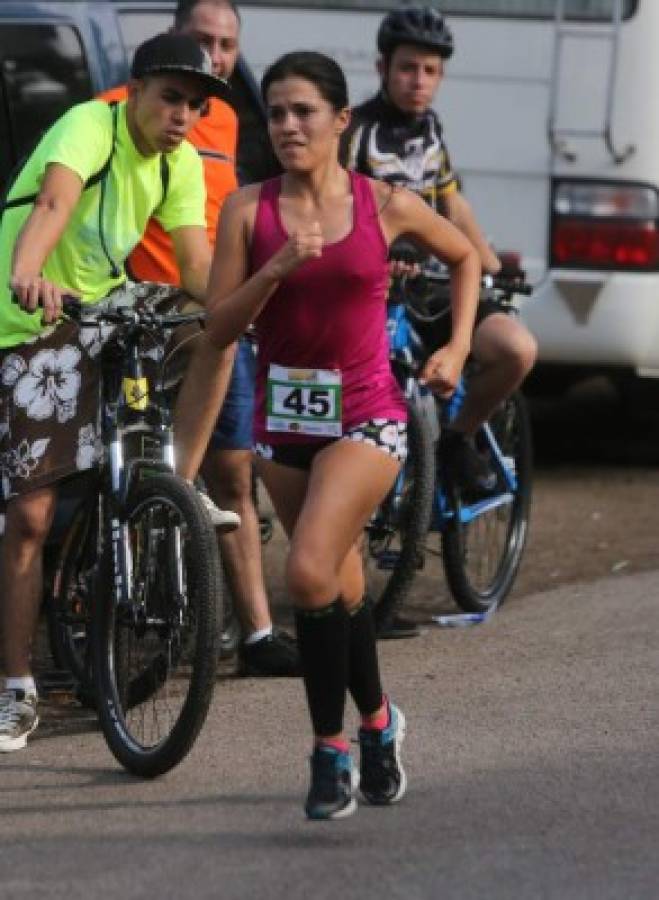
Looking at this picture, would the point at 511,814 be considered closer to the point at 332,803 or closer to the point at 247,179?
the point at 332,803

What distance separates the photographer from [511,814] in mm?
6418

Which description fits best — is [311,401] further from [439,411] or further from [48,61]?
[439,411]

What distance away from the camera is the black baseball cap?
7270mm

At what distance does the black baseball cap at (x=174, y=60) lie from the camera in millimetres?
7270

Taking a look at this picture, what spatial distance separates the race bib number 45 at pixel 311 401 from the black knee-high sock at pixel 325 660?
40cm

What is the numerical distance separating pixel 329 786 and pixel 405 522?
2.44 meters

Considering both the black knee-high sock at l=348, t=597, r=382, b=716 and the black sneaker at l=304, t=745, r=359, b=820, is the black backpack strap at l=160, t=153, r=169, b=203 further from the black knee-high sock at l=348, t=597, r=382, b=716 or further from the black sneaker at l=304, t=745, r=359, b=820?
the black sneaker at l=304, t=745, r=359, b=820

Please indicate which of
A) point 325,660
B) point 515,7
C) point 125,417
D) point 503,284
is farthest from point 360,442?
point 515,7

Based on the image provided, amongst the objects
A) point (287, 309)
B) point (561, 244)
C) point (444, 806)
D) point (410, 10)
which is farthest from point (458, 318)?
point (561, 244)

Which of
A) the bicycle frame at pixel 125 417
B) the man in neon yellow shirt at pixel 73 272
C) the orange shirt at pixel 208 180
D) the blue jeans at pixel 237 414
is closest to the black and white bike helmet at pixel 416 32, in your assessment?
the orange shirt at pixel 208 180

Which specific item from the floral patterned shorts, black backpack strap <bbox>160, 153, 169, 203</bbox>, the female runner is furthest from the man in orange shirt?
the female runner

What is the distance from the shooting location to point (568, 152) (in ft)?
37.2

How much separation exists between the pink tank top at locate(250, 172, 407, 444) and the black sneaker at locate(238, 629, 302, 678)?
5.79 ft

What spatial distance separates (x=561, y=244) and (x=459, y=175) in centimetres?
49
